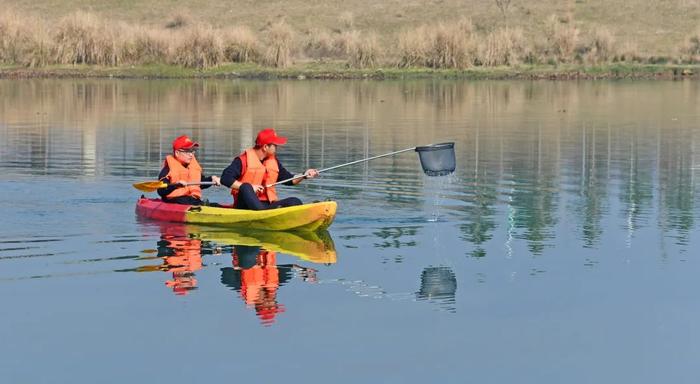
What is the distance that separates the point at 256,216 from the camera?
1883cm

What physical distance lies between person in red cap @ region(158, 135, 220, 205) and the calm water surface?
2.36 ft

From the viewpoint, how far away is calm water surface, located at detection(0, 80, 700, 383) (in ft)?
39.6

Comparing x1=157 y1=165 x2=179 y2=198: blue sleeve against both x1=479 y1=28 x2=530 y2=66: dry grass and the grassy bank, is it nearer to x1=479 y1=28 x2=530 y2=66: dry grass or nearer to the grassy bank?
the grassy bank

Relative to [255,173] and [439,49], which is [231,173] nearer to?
[255,173]

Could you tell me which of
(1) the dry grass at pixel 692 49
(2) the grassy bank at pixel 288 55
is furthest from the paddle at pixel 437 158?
(1) the dry grass at pixel 692 49

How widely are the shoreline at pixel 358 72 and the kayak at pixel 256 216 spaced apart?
41737mm

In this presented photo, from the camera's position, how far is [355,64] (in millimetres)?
64438

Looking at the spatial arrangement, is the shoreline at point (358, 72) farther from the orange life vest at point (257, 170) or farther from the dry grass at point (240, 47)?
the orange life vest at point (257, 170)

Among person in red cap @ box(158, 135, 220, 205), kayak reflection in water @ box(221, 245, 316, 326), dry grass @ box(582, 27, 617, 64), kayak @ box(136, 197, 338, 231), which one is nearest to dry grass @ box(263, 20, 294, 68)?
dry grass @ box(582, 27, 617, 64)

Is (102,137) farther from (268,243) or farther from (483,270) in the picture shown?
(483,270)

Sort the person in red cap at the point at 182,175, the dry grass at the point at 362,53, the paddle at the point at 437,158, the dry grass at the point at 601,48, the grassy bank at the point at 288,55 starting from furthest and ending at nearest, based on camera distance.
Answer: the dry grass at the point at 601,48
the dry grass at the point at 362,53
the grassy bank at the point at 288,55
the person in red cap at the point at 182,175
the paddle at the point at 437,158

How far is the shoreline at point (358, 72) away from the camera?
2432 inches

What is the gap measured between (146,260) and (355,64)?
48091 mm

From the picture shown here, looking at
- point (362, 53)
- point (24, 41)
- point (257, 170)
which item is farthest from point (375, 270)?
point (24, 41)
